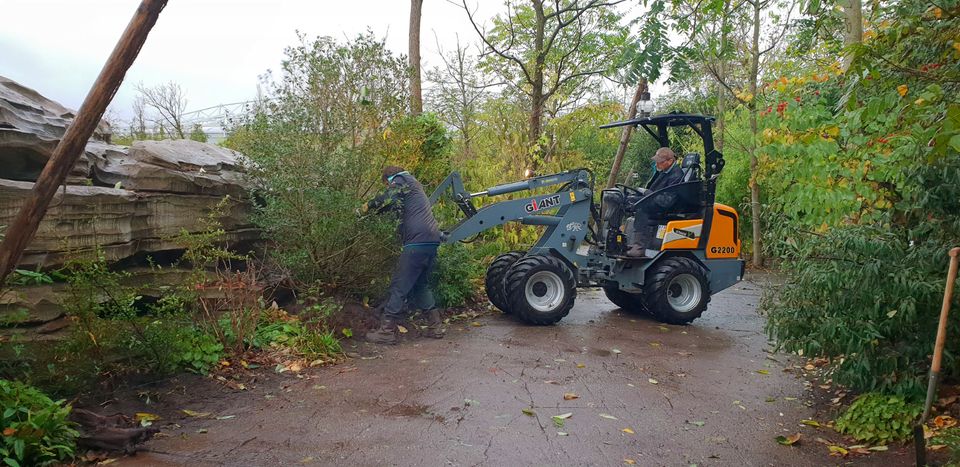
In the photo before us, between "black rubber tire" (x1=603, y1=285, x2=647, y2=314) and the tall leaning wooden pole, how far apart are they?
7.25 m

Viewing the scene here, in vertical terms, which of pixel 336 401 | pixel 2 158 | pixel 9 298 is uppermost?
pixel 2 158

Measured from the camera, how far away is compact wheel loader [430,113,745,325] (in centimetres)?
888

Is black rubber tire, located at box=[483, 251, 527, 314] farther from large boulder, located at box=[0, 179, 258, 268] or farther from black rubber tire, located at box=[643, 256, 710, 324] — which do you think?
large boulder, located at box=[0, 179, 258, 268]

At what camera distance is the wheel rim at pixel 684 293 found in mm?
9516

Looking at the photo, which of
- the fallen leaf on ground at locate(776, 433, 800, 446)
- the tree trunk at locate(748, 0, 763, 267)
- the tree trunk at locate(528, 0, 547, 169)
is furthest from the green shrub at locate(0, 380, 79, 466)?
the tree trunk at locate(748, 0, 763, 267)

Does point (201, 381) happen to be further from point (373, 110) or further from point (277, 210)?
point (373, 110)

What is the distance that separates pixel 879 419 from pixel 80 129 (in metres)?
5.88

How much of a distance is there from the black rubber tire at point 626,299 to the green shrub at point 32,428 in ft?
23.9

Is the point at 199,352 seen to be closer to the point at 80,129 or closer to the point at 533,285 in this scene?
the point at 80,129

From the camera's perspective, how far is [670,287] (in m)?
9.62

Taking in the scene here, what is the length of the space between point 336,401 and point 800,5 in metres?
4.47

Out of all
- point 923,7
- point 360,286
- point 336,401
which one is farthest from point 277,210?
point 923,7

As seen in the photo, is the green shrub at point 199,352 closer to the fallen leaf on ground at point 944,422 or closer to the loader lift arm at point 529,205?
the loader lift arm at point 529,205

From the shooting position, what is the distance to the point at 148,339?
18.8 feet
